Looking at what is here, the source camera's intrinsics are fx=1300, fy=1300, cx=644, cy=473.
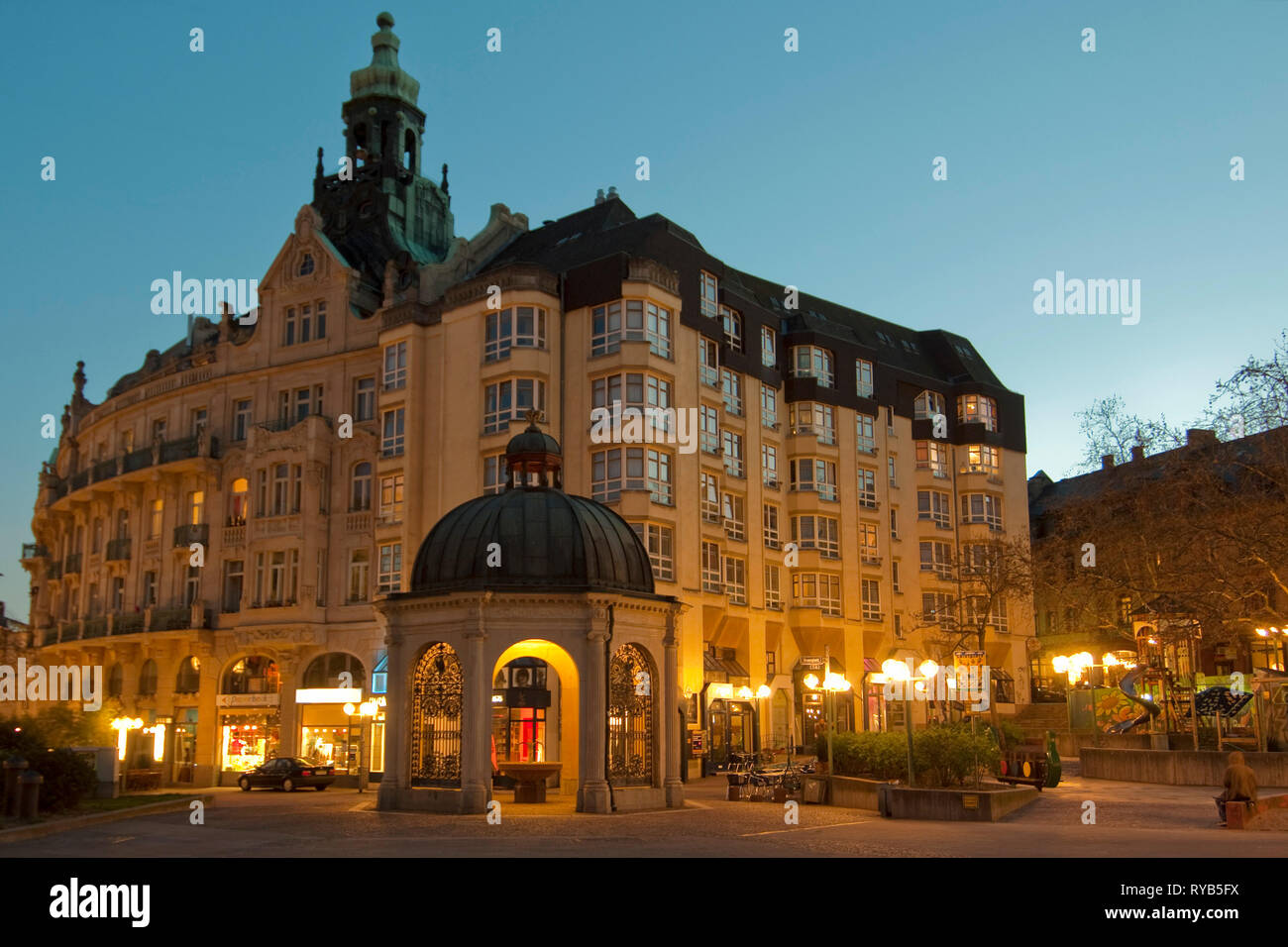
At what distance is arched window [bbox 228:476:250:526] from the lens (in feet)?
197

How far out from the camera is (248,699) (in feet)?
189

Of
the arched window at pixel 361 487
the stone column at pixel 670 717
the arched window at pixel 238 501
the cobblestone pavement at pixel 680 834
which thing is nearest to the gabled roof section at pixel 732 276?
the arched window at pixel 361 487

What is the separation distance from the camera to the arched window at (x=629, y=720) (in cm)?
3159

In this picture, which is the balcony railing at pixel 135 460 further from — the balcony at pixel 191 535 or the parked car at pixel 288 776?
the parked car at pixel 288 776

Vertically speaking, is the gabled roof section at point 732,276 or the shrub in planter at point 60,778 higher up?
the gabled roof section at point 732,276

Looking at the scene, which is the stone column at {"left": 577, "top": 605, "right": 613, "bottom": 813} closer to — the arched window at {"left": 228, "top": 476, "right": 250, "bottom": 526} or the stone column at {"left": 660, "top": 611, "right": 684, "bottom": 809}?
the stone column at {"left": 660, "top": 611, "right": 684, "bottom": 809}

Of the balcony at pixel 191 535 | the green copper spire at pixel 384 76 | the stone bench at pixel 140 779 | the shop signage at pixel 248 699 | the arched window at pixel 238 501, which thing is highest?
the green copper spire at pixel 384 76

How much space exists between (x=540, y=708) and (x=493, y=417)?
11984mm

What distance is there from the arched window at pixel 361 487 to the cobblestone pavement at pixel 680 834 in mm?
24017

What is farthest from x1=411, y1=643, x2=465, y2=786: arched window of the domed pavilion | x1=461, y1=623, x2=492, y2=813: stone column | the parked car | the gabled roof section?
the gabled roof section

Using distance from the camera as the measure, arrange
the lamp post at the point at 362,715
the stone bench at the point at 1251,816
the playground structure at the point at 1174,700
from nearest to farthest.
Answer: the stone bench at the point at 1251,816, the playground structure at the point at 1174,700, the lamp post at the point at 362,715

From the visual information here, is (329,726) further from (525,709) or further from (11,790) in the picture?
(11,790)

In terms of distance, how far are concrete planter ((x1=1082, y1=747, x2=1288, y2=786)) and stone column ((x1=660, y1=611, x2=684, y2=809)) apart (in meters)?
16.4
